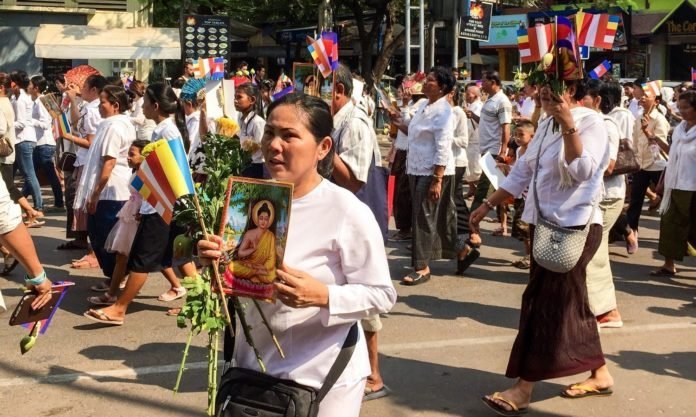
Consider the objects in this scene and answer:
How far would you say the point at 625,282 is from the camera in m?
7.89

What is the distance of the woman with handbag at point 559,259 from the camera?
448cm

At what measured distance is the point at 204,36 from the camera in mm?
15805

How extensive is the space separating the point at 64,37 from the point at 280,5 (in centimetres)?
950

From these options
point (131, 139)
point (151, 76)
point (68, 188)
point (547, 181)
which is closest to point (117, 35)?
point (151, 76)

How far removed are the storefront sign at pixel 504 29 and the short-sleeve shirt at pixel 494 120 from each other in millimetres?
23376

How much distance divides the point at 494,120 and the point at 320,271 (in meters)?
8.26

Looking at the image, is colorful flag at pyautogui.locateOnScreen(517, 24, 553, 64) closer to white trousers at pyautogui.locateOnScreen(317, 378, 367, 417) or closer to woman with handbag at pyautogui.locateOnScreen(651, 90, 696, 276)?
white trousers at pyautogui.locateOnScreen(317, 378, 367, 417)

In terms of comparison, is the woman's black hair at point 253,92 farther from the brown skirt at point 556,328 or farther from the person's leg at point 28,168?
the person's leg at point 28,168

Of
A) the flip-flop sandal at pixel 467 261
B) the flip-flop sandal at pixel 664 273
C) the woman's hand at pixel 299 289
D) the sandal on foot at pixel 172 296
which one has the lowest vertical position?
the flip-flop sandal at pixel 664 273

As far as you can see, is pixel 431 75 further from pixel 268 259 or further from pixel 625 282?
pixel 268 259

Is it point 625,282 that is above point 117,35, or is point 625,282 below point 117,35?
below

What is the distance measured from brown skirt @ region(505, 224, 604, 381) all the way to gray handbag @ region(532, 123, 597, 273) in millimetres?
119

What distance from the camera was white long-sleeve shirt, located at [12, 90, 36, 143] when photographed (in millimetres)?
11562

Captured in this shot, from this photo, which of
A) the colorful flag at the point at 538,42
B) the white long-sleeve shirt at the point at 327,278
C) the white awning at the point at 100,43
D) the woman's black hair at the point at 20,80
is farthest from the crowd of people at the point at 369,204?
the white awning at the point at 100,43
